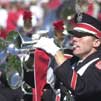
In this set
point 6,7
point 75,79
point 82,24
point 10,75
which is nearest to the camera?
point 75,79

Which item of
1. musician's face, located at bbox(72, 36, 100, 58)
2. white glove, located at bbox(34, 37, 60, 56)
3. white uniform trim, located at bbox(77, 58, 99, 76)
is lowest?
white uniform trim, located at bbox(77, 58, 99, 76)

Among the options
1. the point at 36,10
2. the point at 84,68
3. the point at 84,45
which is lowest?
the point at 36,10

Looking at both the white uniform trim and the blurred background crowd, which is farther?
the blurred background crowd

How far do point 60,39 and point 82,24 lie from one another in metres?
1.28

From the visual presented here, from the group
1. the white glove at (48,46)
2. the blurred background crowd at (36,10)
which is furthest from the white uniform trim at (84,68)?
the blurred background crowd at (36,10)

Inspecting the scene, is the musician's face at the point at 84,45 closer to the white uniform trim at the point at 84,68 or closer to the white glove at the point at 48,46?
the white uniform trim at the point at 84,68

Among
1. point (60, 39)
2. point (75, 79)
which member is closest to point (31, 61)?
point (60, 39)

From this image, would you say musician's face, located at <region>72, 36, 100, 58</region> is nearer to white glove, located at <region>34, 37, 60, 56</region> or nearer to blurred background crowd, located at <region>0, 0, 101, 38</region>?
white glove, located at <region>34, 37, 60, 56</region>

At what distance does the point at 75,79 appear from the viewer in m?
6.69

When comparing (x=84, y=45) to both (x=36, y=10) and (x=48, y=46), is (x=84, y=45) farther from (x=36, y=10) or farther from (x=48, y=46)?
(x=36, y=10)

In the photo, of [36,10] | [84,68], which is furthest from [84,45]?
[36,10]

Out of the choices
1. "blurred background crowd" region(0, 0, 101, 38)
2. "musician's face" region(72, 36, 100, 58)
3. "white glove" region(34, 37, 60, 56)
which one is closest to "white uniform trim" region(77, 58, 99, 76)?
"musician's face" region(72, 36, 100, 58)

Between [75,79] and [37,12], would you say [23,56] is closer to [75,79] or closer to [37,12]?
[75,79]

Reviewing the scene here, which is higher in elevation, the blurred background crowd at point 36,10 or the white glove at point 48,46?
the white glove at point 48,46
